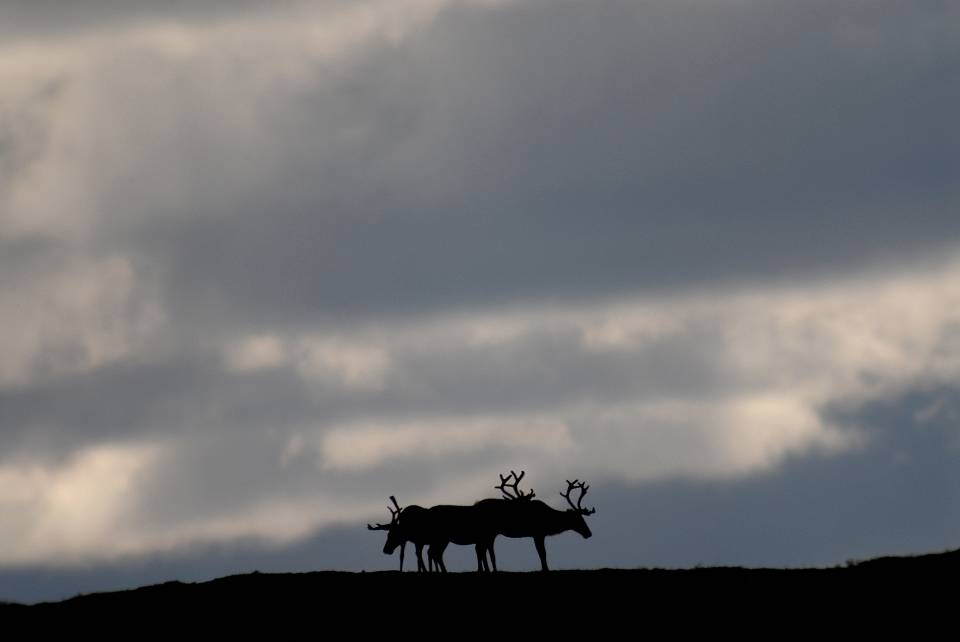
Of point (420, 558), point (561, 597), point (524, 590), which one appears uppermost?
point (420, 558)

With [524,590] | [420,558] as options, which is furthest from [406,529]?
[524,590]

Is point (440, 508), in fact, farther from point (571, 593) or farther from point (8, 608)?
point (8, 608)

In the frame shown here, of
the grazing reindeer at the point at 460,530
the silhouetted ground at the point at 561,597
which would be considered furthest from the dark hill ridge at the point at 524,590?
the grazing reindeer at the point at 460,530

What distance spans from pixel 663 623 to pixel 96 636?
504 inches

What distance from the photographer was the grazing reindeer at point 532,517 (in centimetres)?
5369

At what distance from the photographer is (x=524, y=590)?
1766 inches

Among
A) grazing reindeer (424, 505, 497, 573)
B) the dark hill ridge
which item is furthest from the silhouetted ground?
grazing reindeer (424, 505, 497, 573)

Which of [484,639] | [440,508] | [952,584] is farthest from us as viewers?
[440,508]

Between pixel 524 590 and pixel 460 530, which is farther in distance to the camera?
pixel 460 530

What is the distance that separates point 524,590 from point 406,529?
9146 mm

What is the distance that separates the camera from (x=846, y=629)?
137 feet

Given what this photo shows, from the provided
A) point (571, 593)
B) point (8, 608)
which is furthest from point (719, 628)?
point (8, 608)

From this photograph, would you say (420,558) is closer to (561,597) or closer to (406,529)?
(406,529)

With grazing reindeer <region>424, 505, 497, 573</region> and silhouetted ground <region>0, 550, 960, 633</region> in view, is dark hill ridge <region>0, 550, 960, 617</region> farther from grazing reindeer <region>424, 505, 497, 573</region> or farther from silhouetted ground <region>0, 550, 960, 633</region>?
grazing reindeer <region>424, 505, 497, 573</region>
